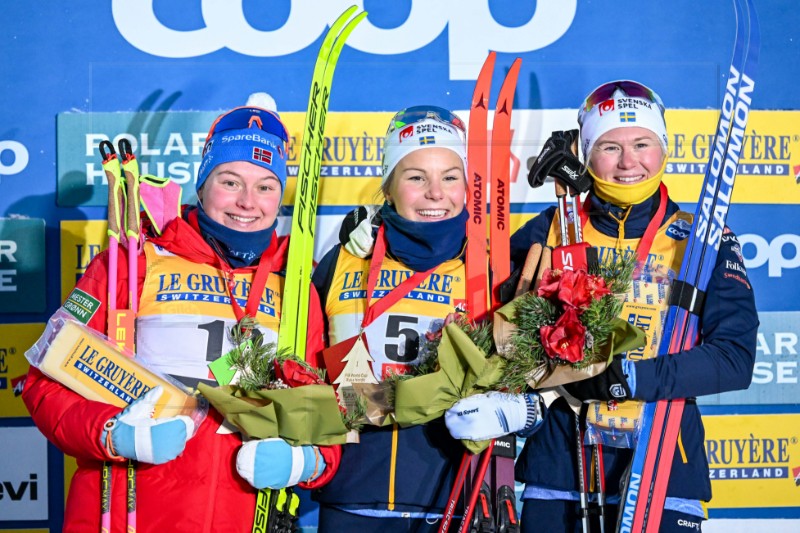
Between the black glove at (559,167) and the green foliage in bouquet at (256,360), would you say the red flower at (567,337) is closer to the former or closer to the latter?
the black glove at (559,167)

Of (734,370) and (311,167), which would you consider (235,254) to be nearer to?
(311,167)

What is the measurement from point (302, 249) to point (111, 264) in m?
0.57

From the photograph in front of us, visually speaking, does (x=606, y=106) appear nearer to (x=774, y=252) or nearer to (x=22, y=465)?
(x=774, y=252)

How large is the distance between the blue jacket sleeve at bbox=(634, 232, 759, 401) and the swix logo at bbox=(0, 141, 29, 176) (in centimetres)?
286

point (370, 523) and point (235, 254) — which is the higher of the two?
point (235, 254)

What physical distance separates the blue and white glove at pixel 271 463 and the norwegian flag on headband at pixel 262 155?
0.87 meters

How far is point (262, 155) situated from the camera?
2721mm

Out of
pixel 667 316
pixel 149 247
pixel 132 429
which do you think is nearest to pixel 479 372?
pixel 667 316

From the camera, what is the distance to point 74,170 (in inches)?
150

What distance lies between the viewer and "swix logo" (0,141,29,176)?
387 cm

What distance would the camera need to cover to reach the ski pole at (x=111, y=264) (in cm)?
248

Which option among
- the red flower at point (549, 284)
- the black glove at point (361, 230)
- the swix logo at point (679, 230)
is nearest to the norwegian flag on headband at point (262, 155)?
the black glove at point (361, 230)

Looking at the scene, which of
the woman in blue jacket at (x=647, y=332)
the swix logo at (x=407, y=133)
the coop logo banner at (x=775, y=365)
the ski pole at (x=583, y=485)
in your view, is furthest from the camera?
the coop logo banner at (x=775, y=365)

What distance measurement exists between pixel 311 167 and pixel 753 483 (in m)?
2.42
